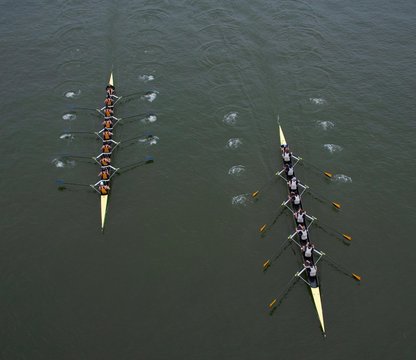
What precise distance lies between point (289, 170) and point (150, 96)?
1835cm

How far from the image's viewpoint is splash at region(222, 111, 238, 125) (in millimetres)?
45184

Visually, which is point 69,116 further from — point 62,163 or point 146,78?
point 146,78

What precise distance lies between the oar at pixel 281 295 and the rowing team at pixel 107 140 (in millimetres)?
16711

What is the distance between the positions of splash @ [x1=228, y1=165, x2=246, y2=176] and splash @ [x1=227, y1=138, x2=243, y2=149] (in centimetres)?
258

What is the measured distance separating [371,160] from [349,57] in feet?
55.7

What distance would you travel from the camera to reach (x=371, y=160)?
41.4 metres

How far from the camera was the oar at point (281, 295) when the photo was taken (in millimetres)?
31297

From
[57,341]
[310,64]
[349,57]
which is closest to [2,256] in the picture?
[57,341]

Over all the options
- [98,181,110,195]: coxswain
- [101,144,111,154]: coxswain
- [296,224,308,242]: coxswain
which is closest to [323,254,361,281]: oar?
[296,224,308,242]: coxswain

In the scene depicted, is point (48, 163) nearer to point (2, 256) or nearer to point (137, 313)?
point (2, 256)

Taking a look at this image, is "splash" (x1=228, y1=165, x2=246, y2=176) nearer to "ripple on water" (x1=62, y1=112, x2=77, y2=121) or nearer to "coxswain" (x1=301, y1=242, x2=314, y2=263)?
"coxswain" (x1=301, y1=242, x2=314, y2=263)

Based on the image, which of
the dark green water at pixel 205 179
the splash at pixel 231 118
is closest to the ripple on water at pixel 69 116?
the dark green water at pixel 205 179

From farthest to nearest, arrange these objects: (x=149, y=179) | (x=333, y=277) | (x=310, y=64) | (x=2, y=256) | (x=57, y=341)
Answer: (x=310, y=64) < (x=149, y=179) < (x=2, y=256) < (x=333, y=277) < (x=57, y=341)

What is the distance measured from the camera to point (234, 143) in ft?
141
